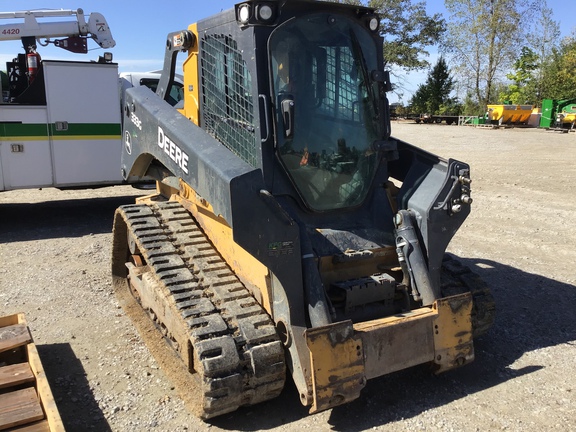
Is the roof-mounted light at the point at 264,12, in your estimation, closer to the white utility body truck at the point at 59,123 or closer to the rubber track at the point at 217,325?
the rubber track at the point at 217,325

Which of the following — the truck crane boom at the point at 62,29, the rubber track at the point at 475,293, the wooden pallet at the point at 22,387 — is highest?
the truck crane boom at the point at 62,29

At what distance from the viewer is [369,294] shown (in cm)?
367

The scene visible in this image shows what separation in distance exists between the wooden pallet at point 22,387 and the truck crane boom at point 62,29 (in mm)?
6947

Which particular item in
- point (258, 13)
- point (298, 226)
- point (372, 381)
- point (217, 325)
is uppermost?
point (258, 13)

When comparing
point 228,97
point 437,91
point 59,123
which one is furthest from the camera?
point 437,91

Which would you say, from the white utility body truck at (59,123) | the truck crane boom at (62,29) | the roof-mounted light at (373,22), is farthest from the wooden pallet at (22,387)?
the truck crane boom at (62,29)

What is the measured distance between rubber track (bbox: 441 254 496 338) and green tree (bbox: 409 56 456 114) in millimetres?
37502

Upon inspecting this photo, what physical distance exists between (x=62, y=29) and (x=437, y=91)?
34.6 meters

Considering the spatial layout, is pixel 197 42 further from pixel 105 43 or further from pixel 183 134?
pixel 105 43

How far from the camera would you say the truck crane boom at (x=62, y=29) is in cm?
941

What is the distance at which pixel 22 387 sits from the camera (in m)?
3.63

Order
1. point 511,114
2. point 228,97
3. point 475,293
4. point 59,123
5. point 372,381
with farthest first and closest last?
point 511,114 < point 59,123 < point 475,293 < point 372,381 < point 228,97

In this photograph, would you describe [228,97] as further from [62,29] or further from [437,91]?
[437,91]

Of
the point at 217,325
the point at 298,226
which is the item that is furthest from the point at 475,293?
the point at 217,325
